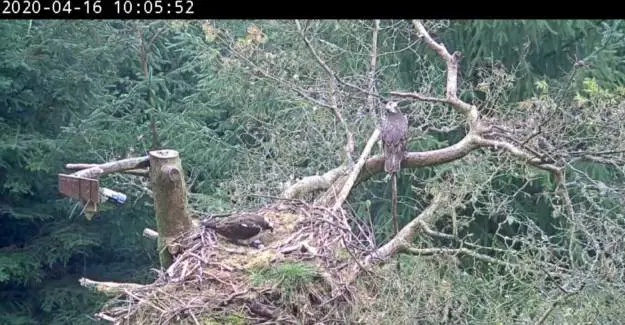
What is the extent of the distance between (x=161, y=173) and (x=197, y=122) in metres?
6.09

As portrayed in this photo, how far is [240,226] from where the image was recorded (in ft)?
10.8

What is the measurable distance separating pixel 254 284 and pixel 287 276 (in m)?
0.13

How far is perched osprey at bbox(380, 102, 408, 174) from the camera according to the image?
4.26m

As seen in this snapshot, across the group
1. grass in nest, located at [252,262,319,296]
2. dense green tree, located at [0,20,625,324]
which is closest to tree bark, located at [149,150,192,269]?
grass in nest, located at [252,262,319,296]

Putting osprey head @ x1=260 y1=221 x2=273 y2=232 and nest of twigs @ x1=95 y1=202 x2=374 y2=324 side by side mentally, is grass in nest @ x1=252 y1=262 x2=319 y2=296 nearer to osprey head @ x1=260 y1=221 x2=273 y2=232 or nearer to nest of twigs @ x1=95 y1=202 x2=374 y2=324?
nest of twigs @ x1=95 y1=202 x2=374 y2=324

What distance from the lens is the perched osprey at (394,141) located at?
4258mm

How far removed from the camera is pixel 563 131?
4.58 m

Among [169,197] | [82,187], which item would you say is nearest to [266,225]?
[169,197]

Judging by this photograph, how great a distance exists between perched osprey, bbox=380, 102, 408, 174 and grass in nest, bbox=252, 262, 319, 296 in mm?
1392

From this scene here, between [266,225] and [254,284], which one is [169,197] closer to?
[266,225]

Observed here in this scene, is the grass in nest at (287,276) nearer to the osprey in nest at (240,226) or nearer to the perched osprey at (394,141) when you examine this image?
the osprey in nest at (240,226)
